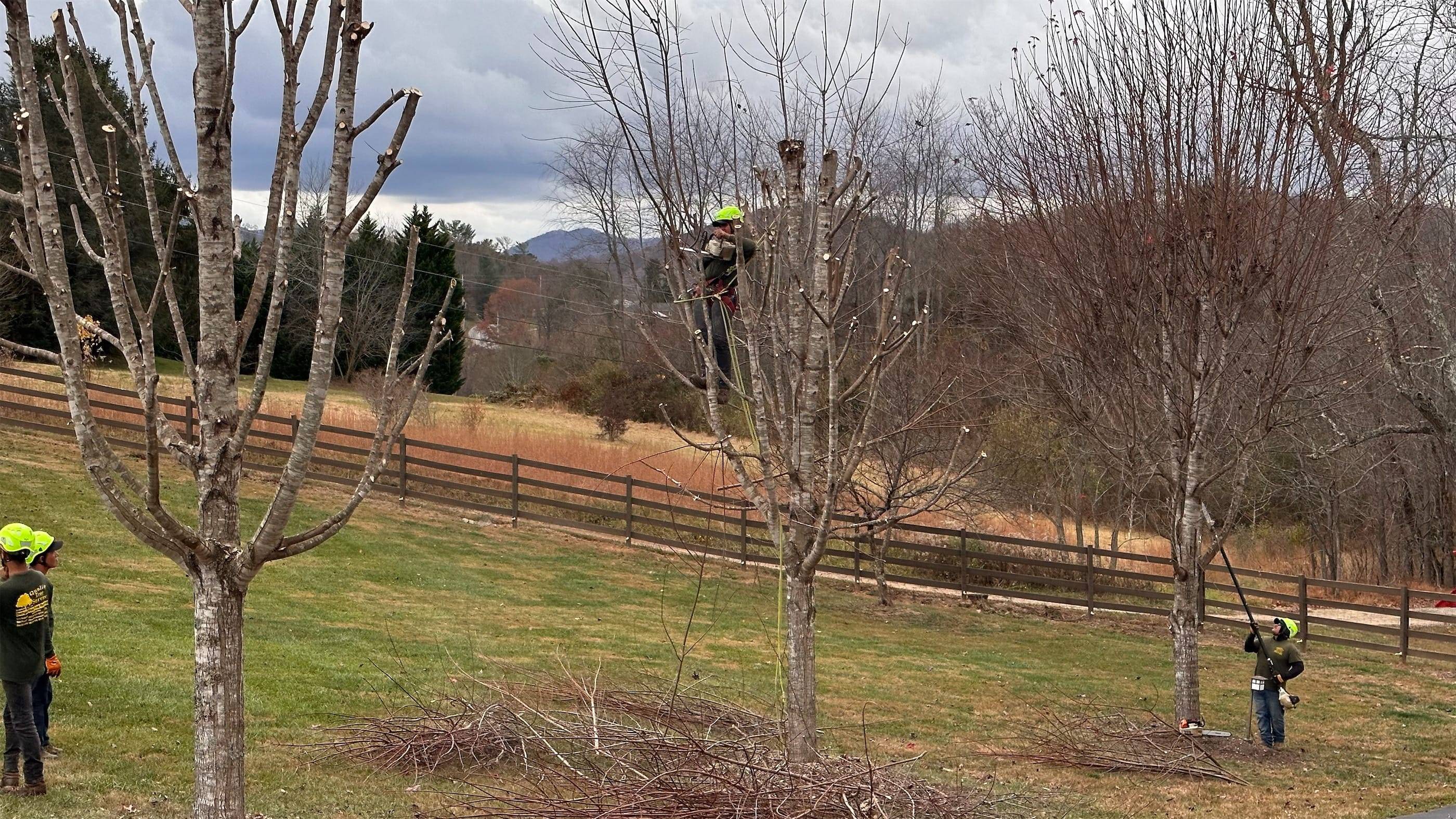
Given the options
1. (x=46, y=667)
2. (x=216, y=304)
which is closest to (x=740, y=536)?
(x=46, y=667)

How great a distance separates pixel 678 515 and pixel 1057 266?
15.3 metres

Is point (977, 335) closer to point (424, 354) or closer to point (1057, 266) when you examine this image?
point (1057, 266)

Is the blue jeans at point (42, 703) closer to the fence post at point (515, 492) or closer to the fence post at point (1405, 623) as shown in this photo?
the fence post at point (515, 492)

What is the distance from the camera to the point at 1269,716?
10.2 metres

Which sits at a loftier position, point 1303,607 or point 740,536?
point 740,536

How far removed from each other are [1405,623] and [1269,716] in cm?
902

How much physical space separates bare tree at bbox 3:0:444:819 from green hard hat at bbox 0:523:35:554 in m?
3.47

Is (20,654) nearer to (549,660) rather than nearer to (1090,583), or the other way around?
(549,660)

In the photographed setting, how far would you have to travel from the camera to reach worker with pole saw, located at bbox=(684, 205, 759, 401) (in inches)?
246

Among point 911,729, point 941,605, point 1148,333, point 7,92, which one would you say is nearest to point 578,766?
point 911,729

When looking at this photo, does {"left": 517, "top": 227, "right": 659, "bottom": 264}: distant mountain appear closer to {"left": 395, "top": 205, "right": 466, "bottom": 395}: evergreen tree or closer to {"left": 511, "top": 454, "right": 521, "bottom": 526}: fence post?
{"left": 395, "top": 205, "right": 466, "bottom": 395}: evergreen tree

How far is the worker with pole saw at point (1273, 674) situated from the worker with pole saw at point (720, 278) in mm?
5481

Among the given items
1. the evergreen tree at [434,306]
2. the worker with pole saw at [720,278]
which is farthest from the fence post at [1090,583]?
the evergreen tree at [434,306]

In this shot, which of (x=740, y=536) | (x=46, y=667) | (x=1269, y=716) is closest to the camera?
(x=46, y=667)
